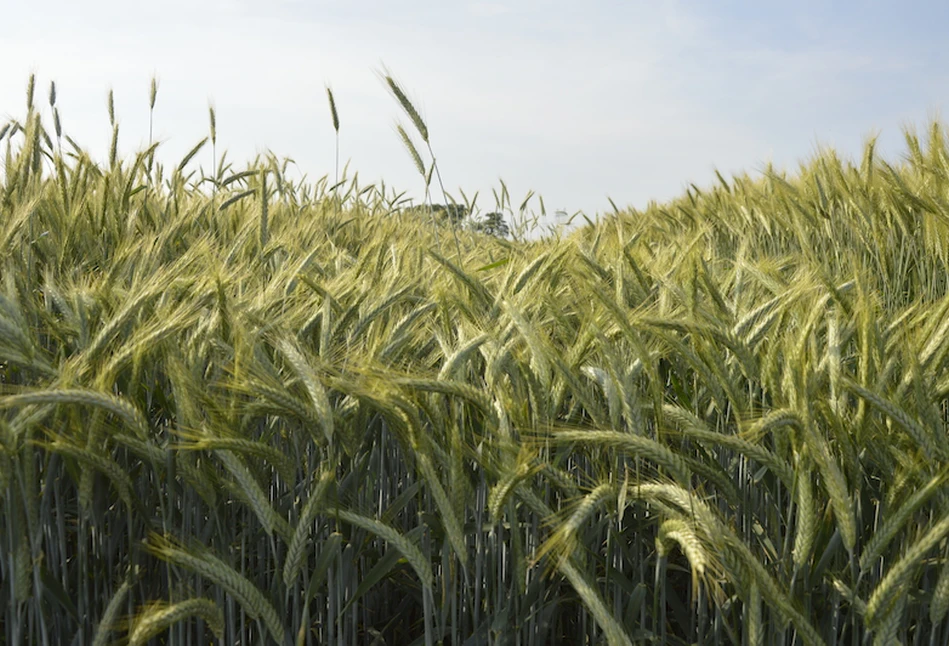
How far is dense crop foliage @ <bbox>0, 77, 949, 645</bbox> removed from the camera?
1.19 meters

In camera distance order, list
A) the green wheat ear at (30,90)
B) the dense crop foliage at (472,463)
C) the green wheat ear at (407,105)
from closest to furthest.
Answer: the dense crop foliage at (472,463)
the green wheat ear at (407,105)
the green wheat ear at (30,90)

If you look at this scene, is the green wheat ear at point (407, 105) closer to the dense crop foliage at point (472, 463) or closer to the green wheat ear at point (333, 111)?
the dense crop foliage at point (472, 463)

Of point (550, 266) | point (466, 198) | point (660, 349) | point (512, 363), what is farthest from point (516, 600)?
point (466, 198)

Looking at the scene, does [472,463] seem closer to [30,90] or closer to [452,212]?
[30,90]

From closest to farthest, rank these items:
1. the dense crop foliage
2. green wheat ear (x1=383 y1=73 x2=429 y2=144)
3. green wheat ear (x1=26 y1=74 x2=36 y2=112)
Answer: the dense crop foliage, green wheat ear (x1=383 y1=73 x2=429 y2=144), green wheat ear (x1=26 y1=74 x2=36 y2=112)

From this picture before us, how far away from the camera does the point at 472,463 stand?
1619 millimetres

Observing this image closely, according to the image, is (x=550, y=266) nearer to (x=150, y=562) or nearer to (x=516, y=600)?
Answer: (x=516, y=600)

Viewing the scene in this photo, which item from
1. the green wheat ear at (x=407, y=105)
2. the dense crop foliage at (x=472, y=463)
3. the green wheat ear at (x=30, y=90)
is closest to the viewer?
the dense crop foliage at (x=472, y=463)

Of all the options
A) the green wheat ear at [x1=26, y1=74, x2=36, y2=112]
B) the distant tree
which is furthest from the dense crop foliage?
the green wheat ear at [x1=26, y1=74, x2=36, y2=112]

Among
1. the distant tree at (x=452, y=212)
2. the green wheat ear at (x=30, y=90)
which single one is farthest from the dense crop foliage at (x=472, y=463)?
the green wheat ear at (x=30, y=90)

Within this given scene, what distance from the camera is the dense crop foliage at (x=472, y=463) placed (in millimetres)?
1189

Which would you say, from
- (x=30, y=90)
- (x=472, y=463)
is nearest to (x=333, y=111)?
(x=30, y=90)

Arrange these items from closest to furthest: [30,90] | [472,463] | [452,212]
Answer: [472,463] → [30,90] → [452,212]

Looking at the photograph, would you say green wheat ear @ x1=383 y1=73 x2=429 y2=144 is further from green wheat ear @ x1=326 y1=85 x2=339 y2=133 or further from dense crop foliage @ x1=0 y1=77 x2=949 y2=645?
green wheat ear @ x1=326 y1=85 x2=339 y2=133
